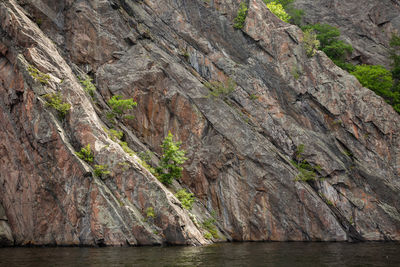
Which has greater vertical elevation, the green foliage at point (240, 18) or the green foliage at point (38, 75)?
the green foliage at point (240, 18)

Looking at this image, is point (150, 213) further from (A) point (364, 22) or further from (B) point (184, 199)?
(A) point (364, 22)

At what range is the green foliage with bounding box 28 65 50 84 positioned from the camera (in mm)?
27702

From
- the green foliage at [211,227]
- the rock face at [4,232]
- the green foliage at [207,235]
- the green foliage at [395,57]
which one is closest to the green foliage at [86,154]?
the rock face at [4,232]

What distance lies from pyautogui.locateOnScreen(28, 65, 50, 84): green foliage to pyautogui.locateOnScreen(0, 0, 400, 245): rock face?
0.39 m

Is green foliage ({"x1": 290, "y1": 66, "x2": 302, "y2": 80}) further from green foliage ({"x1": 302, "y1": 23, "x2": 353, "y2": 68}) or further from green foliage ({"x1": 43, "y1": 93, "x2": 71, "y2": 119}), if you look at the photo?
green foliage ({"x1": 43, "y1": 93, "x2": 71, "y2": 119})

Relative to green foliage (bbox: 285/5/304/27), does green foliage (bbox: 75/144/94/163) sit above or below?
below

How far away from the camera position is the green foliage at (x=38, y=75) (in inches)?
1091

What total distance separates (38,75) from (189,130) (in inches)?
634

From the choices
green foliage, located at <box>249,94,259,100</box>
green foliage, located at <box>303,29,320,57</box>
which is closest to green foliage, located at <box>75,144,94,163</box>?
green foliage, located at <box>249,94,259,100</box>

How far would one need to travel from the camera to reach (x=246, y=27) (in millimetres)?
47062

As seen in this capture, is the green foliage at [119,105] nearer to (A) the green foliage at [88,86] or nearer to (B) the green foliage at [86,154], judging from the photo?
(A) the green foliage at [88,86]

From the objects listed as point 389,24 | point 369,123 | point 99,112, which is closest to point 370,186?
point 369,123

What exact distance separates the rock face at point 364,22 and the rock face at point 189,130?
16489 mm

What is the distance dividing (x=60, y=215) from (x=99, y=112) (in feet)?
40.1
